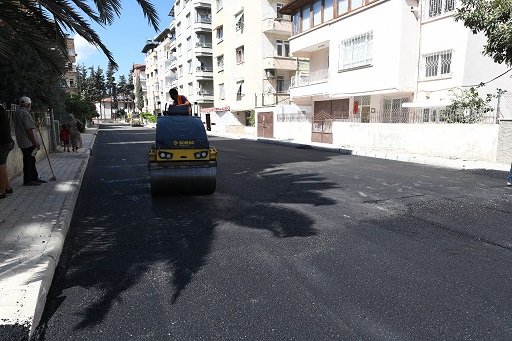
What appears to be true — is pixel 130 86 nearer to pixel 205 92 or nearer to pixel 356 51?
pixel 205 92

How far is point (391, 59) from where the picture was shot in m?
17.7

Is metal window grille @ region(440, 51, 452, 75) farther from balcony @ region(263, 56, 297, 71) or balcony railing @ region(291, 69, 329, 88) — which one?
balcony @ region(263, 56, 297, 71)

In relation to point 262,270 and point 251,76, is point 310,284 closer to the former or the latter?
point 262,270

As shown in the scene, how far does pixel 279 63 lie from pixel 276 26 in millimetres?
3132

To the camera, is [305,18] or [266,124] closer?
[305,18]

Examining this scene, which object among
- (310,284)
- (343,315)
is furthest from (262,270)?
(343,315)

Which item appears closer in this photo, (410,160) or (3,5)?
(3,5)

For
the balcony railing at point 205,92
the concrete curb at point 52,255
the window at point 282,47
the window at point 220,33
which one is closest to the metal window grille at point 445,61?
the concrete curb at point 52,255

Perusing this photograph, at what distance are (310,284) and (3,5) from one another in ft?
18.3

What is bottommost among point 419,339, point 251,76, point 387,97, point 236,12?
point 419,339

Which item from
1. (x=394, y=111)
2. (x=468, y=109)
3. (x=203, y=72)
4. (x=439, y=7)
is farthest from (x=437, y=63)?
(x=203, y=72)

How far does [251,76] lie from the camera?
111 feet

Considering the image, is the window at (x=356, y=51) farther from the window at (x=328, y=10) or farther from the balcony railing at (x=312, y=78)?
the window at (x=328, y=10)

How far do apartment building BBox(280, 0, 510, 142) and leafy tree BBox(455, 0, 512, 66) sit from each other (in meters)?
6.34
